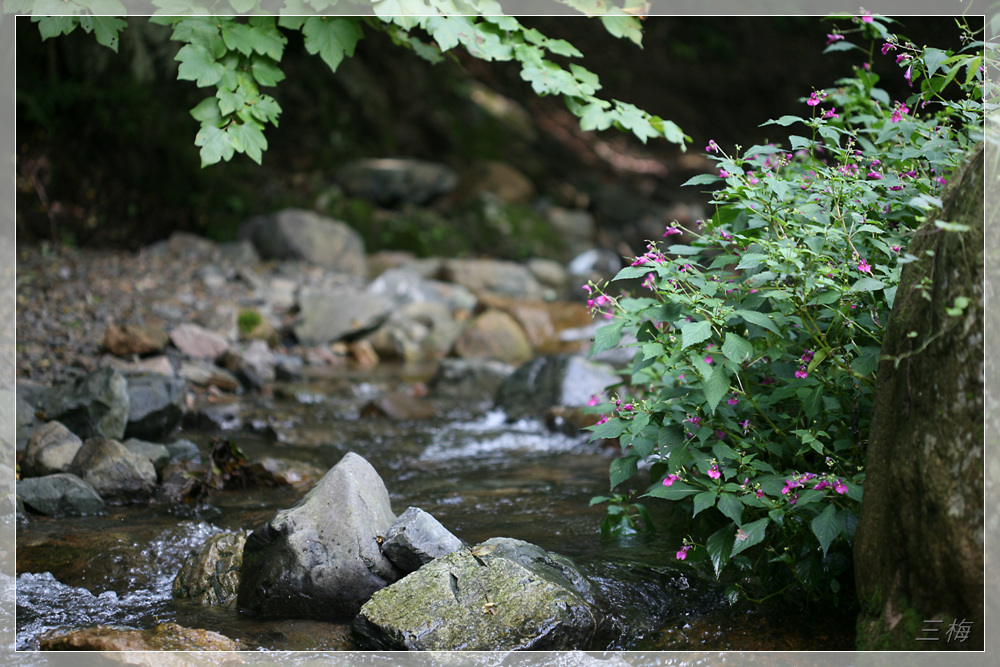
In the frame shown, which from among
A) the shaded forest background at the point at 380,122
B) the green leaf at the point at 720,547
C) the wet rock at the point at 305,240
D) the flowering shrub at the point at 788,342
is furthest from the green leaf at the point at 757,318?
the wet rock at the point at 305,240

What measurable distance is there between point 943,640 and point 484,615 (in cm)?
130

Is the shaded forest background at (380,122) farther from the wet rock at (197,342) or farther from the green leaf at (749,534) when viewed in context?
the wet rock at (197,342)

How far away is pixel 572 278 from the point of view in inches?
448

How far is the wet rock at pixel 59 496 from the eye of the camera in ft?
11.5

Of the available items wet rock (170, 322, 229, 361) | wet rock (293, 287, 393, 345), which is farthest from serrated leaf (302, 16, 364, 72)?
wet rock (293, 287, 393, 345)

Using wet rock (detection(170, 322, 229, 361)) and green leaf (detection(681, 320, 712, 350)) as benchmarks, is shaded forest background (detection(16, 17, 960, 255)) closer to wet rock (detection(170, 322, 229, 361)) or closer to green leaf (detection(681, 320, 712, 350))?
green leaf (detection(681, 320, 712, 350))

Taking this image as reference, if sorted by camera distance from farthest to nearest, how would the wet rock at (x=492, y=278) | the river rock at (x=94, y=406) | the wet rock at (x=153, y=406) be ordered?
the wet rock at (x=492, y=278)
the wet rock at (x=153, y=406)
the river rock at (x=94, y=406)

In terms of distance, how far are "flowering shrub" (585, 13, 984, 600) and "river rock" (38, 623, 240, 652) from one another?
1450mm

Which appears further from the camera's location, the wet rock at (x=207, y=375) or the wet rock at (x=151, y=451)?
the wet rock at (x=207, y=375)

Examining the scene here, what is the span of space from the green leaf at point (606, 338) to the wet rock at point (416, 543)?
927mm

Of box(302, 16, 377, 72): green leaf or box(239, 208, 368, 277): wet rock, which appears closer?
box(302, 16, 377, 72): green leaf

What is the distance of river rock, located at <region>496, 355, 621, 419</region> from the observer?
235 inches

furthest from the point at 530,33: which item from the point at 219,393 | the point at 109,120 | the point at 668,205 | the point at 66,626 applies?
the point at 668,205

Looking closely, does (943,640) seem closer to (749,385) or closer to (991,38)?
(749,385)
